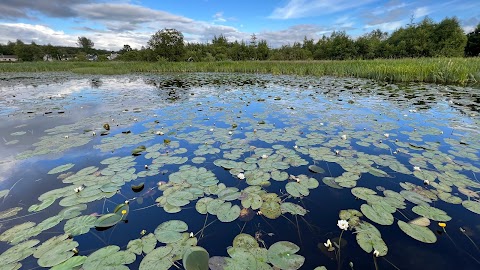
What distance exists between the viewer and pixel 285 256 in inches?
59.2

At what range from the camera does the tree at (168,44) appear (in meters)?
40.7

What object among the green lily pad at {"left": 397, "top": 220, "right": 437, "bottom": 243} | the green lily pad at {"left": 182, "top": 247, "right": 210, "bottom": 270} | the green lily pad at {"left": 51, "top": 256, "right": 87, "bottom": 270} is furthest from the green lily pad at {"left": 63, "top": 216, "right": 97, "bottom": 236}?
the green lily pad at {"left": 397, "top": 220, "right": 437, "bottom": 243}

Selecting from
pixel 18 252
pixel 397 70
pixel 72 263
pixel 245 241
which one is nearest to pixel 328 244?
pixel 245 241

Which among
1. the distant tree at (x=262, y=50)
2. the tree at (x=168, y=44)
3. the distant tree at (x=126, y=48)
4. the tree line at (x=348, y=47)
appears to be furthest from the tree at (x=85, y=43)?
the distant tree at (x=262, y=50)

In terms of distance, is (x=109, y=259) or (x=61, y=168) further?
(x=61, y=168)

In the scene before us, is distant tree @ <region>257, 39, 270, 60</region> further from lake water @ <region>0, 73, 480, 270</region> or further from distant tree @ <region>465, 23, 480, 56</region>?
lake water @ <region>0, 73, 480, 270</region>

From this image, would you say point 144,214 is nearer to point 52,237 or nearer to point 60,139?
point 52,237

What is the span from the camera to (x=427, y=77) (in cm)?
1093

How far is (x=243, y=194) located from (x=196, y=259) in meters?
0.89

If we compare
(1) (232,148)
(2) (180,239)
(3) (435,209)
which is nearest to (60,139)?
(1) (232,148)

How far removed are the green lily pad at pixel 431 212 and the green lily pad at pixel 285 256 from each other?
4.09 ft

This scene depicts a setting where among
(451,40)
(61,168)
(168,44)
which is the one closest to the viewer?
(61,168)

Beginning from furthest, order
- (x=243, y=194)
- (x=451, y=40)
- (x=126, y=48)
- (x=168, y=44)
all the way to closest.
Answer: (x=126, y=48)
(x=168, y=44)
(x=451, y=40)
(x=243, y=194)

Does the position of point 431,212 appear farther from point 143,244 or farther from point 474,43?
point 474,43
